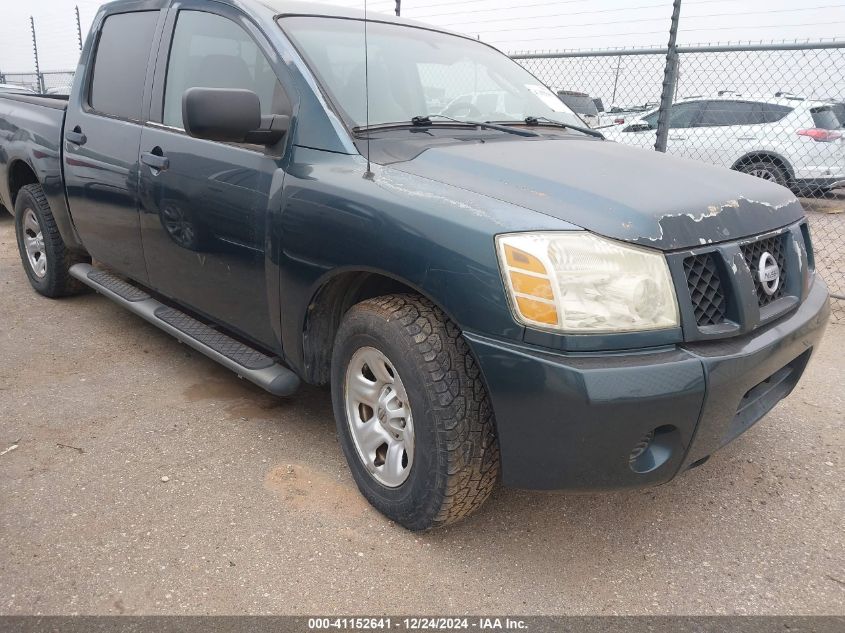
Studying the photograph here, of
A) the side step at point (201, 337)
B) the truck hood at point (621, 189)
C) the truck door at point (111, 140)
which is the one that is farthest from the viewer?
the truck door at point (111, 140)

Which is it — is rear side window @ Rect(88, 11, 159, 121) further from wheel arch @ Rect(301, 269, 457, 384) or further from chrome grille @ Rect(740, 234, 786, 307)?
chrome grille @ Rect(740, 234, 786, 307)

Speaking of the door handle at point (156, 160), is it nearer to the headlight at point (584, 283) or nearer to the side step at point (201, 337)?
the side step at point (201, 337)

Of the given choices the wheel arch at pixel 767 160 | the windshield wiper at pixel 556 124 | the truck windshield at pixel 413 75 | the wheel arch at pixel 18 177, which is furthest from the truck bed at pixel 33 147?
the wheel arch at pixel 767 160

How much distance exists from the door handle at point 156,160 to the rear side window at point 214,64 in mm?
153

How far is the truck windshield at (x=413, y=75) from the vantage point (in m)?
2.61

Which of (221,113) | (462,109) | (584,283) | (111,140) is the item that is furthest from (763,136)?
(221,113)

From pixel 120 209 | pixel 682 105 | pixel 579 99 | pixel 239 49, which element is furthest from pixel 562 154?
pixel 682 105

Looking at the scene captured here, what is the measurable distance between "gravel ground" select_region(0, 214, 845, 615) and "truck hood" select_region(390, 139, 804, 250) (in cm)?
107

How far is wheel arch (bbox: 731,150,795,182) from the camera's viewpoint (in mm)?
8250

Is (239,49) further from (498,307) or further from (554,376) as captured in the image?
(554,376)

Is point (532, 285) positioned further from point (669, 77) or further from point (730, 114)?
point (730, 114)

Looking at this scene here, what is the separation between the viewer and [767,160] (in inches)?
335

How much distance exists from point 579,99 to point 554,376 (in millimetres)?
6030

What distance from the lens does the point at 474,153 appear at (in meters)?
2.33
